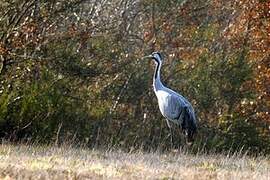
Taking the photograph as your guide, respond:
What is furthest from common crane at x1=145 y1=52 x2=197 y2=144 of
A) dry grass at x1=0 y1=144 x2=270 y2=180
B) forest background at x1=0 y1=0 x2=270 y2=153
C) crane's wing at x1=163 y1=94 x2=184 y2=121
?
dry grass at x1=0 y1=144 x2=270 y2=180

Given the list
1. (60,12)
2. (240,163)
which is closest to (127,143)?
(60,12)

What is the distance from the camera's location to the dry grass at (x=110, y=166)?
10.3m

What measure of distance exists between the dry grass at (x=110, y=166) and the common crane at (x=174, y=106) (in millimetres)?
2404

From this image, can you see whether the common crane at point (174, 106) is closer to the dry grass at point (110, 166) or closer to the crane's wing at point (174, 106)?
the crane's wing at point (174, 106)

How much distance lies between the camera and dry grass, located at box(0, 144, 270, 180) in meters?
10.3

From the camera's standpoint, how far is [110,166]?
11.5 m

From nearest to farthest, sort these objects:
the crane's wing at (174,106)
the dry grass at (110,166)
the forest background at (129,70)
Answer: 1. the dry grass at (110,166)
2. the forest background at (129,70)
3. the crane's wing at (174,106)

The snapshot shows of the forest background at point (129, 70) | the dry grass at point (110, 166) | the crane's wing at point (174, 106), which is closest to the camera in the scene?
the dry grass at point (110, 166)

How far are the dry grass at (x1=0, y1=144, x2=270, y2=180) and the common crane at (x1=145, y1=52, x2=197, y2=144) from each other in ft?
7.89

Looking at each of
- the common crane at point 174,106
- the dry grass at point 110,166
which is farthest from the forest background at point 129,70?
the dry grass at point 110,166

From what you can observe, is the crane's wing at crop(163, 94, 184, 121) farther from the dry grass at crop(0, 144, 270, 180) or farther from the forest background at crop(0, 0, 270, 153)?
the dry grass at crop(0, 144, 270, 180)

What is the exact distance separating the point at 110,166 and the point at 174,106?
5630 millimetres

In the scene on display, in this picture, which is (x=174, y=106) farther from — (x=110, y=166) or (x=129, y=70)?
(x=110, y=166)

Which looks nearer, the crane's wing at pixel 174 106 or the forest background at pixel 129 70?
the forest background at pixel 129 70
